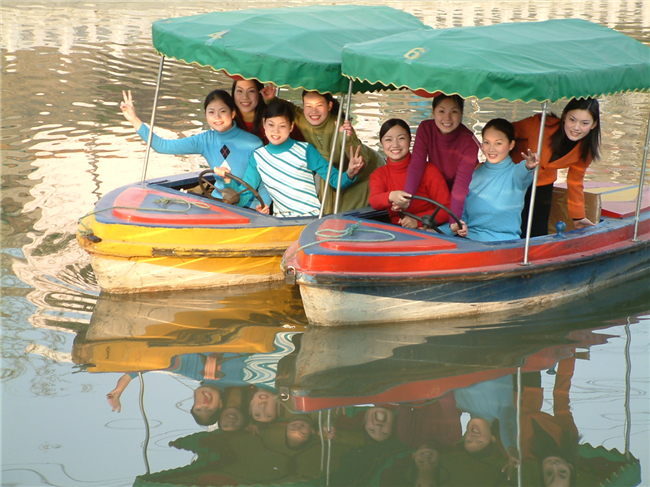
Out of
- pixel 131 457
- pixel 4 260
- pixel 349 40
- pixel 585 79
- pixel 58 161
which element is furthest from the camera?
pixel 58 161

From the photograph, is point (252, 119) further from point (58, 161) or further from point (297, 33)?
point (58, 161)

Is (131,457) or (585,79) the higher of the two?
(585,79)

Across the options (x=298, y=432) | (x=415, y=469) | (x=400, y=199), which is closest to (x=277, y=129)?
(x=400, y=199)

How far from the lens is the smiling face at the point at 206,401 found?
4.44m

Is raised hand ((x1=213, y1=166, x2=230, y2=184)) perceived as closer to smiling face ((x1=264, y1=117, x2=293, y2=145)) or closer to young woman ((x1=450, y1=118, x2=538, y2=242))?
smiling face ((x1=264, y1=117, x2=293, y2=145))

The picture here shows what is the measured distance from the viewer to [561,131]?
5.51 metres

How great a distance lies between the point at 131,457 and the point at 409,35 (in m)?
3.35

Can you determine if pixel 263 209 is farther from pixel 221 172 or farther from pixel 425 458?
pixel 425 458

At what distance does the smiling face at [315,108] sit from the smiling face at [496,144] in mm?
1327

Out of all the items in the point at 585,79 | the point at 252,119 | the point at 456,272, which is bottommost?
the point at 456,272

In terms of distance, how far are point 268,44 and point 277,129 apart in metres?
0.71

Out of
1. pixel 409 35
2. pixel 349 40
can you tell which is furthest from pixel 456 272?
pixel 349 40

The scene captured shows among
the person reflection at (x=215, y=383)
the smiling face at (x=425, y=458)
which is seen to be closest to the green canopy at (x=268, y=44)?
the person reflection at (x=215, y=383)

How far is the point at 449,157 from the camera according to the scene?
18.6ft
